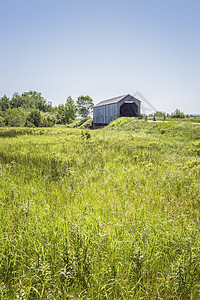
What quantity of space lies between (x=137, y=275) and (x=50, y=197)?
2.72 meters

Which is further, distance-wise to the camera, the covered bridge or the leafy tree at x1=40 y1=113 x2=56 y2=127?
the leafy tree at x1=40 y1=113 x2=56 y2=127

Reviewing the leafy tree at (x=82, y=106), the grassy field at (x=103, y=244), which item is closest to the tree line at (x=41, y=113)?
the leafy tree at (x=82, y=106)

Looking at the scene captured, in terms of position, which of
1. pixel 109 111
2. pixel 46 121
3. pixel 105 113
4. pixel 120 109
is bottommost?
pixel 46 121

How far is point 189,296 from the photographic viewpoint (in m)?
1.96

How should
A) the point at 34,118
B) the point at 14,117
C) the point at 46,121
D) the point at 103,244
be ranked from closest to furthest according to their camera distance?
the point at 103,244, the point at 34,118, the point at 14,117, the point at 46,121

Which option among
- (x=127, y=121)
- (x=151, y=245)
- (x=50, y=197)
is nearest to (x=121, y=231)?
(x=151, y=245)

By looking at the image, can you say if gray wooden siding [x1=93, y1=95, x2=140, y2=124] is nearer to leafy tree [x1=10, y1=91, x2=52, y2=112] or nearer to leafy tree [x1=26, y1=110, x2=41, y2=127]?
leafy tree [x1=26, y1=110, x2=41, y2=127]

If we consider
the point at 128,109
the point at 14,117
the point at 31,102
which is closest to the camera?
the point at 128,109

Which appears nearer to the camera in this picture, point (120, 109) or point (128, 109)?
point (120, 109)

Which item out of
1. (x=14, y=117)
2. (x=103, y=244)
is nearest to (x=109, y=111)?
(x=14, y=117)

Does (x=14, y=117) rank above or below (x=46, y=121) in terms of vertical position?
above

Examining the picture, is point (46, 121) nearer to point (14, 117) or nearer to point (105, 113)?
point (14, 117)

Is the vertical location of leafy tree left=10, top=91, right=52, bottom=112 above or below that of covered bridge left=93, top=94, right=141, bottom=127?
above

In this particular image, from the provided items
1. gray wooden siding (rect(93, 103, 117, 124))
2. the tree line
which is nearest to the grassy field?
gray wooden siding (rect(93, 103, 117, 124))
